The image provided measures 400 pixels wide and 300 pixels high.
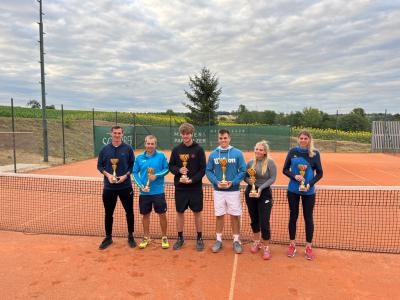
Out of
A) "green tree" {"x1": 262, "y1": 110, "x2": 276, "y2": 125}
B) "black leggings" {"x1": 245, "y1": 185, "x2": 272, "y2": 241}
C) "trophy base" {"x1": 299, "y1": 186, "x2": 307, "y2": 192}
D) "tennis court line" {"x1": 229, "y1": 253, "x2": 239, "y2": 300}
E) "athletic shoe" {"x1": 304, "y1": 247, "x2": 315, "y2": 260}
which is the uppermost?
"green tree" {"x1": 262, "y1": 110, "x2": 276, "y2": 125}

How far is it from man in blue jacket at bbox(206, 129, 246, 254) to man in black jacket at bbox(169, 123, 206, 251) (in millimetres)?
170

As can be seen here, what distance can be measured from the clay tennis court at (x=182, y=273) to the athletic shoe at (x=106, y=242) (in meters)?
0.09

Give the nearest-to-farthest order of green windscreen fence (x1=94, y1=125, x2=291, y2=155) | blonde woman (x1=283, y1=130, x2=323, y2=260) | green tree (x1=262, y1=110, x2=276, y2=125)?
blonde woman (x1=283, y1=130, x2=323, y2=260) → green windscreen fence (x1=94, y1=125, x2=291, y2=155) → green tree (x1=262, y1=110, x2=276, y2=125)

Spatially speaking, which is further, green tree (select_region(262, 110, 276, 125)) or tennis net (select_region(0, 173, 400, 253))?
green tree (select_region(262, 110, 276, 125))

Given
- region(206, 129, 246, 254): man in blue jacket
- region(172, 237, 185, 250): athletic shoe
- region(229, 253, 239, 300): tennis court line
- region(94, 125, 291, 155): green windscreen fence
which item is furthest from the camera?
region(94, 125, 291, 155): green windscreen fence

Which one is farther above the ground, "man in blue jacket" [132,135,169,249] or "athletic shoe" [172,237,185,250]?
"man in blue jacket" [132,135,169,249]

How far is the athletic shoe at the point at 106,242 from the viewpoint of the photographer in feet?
15.7

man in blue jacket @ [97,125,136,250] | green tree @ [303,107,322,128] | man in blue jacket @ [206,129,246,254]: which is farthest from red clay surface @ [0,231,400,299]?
green tree @ [303,107,322,128]

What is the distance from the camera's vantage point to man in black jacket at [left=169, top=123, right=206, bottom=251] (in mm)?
4512

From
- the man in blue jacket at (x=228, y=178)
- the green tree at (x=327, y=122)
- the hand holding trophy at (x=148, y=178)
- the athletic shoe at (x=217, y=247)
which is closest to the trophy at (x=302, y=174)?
the man in blue jacket at (x=228, y=178)

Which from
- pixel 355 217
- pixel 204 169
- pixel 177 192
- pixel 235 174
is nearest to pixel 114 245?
pixel 177 192

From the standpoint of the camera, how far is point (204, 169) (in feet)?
15.0

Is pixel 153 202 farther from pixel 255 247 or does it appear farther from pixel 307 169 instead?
pixel 307 169

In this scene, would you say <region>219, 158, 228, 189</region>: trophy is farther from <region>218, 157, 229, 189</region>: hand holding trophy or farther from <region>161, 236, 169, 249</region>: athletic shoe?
<region>161, 236, 169, 249</region>: athletic shoe
